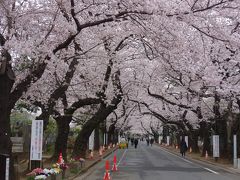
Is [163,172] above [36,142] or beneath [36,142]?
beneath

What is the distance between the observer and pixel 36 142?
46.4 feet

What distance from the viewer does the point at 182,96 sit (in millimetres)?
39125

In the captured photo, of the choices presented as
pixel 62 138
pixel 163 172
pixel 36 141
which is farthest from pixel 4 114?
pixel 62 138

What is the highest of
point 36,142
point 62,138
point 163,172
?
point 36,142

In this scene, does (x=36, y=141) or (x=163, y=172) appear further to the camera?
(x=163, y=172)

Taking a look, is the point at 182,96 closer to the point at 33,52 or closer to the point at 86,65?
the point at 86,65

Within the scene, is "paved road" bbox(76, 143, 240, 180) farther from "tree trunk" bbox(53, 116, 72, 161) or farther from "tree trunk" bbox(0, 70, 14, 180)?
"tree trunk" bbox(0, 70, 14, 180)

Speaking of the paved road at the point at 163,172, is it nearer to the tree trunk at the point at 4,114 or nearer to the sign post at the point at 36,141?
the sign post at the point at 36,141

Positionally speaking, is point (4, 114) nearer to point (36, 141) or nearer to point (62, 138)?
point (36, 141)

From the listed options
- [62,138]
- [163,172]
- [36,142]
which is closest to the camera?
[36,142]

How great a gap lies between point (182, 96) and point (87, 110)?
32.5 ft

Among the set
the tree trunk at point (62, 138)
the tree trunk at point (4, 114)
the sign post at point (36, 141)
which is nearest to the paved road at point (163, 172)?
the tree trunk at point (62, 138)

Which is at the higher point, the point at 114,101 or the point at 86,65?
the point at 86,65

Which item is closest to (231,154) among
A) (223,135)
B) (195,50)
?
(223,135)
